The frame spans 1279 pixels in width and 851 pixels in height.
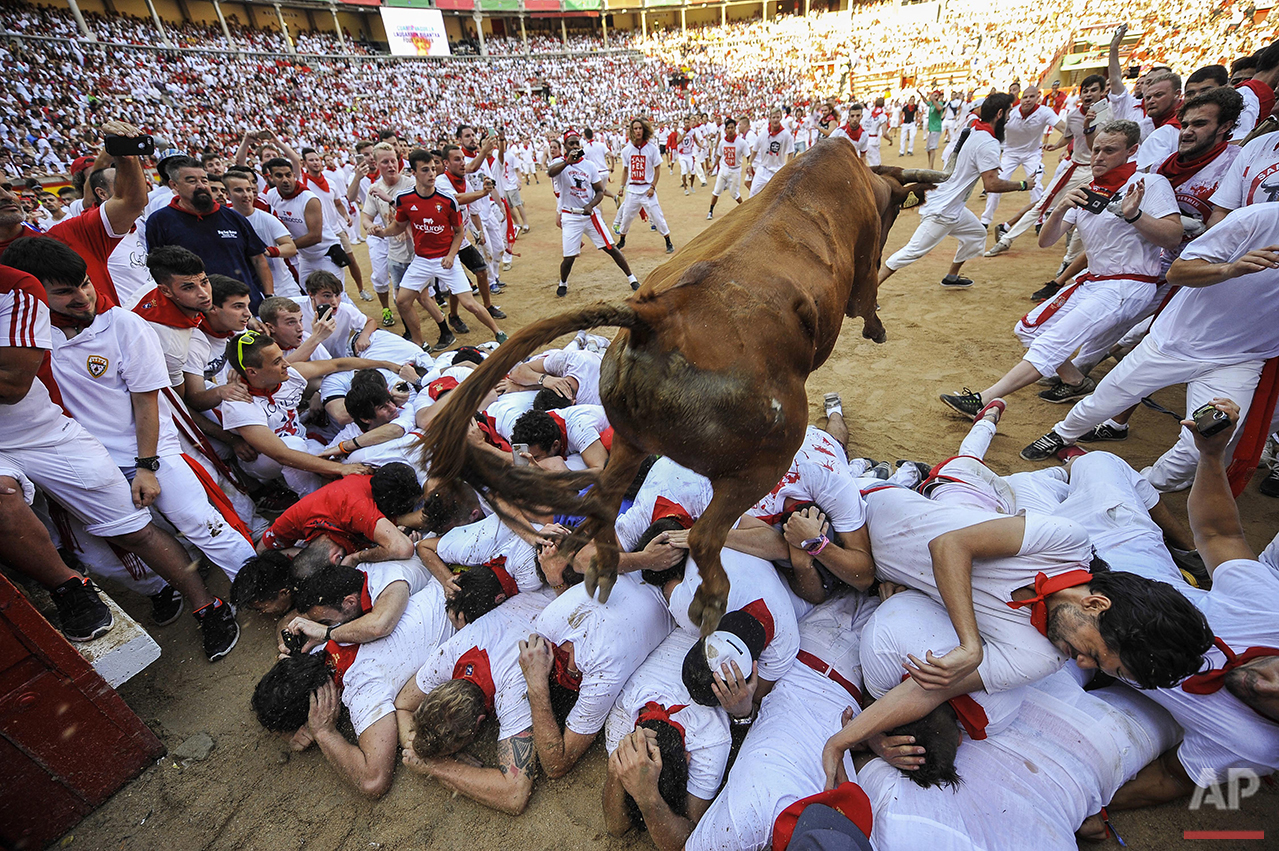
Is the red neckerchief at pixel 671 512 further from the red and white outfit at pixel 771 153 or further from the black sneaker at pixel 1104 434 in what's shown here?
the red and white outfit at pixel 771 153

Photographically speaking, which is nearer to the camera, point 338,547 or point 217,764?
point 217,764

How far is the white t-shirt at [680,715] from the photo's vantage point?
2.23 metres

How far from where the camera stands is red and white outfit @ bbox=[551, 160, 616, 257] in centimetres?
754

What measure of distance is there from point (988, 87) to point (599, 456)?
100 ft

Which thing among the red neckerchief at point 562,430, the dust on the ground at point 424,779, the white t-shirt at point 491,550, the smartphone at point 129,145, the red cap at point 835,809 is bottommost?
the dust on the ground at point 424,779

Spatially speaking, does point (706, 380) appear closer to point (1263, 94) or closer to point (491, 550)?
point (491, 550)

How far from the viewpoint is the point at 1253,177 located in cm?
327

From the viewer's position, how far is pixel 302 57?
32406 millimetres

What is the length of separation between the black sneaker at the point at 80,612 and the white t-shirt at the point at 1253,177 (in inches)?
A: 264

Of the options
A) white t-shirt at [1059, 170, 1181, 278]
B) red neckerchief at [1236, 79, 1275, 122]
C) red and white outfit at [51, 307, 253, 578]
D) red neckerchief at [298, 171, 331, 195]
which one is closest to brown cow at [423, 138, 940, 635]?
red and white outfit at [51, 307, 253, 578]

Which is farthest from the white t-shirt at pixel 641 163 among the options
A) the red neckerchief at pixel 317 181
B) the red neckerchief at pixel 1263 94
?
the red neckerchief at pixel 1263 94

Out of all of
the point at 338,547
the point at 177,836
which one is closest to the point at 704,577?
the point at 338,547

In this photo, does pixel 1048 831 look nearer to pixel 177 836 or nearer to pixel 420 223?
pixel 177 836

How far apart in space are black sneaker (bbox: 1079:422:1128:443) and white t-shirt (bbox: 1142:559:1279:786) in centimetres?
205
